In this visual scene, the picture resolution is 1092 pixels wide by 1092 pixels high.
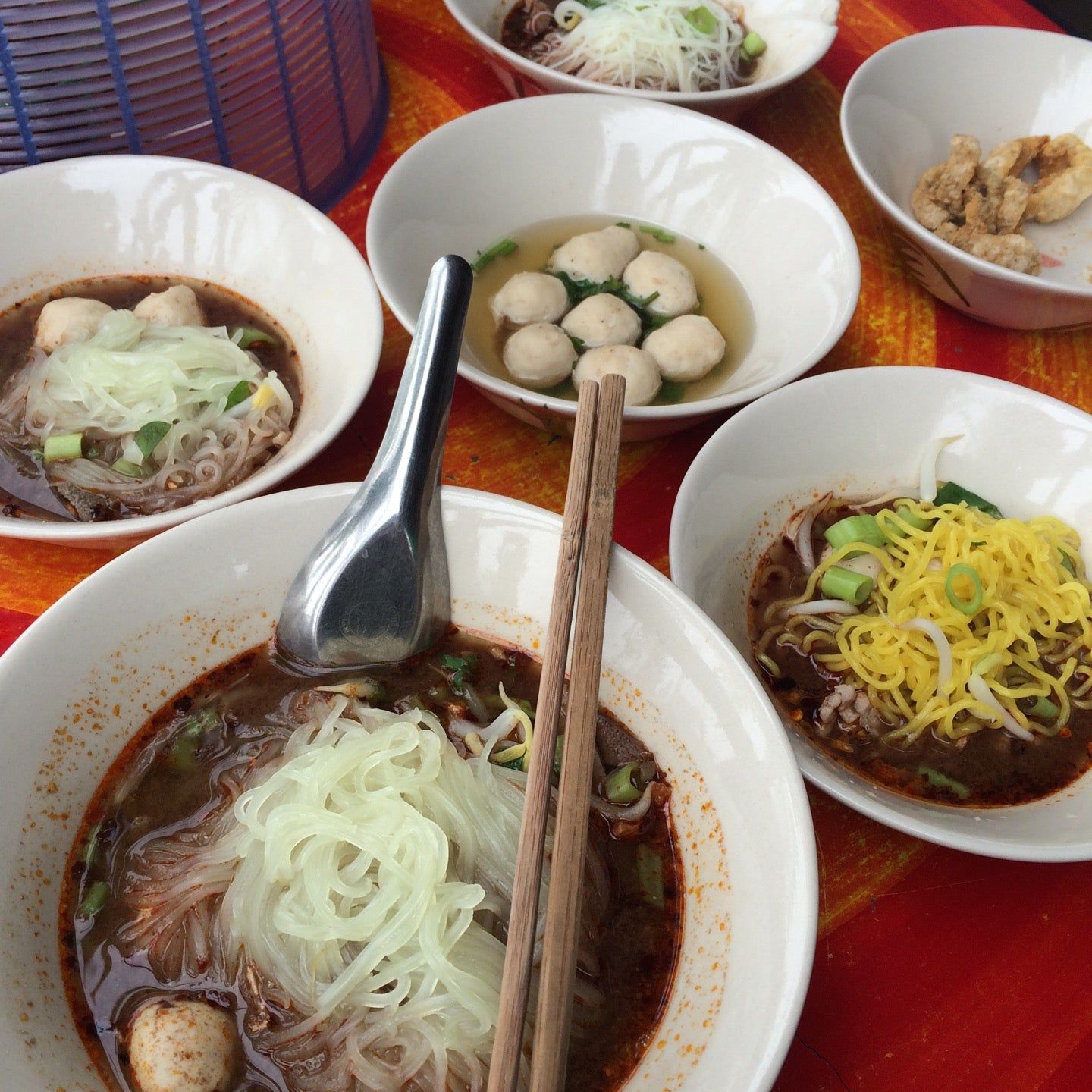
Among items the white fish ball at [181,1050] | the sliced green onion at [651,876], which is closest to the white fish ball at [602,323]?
the sliced green onion at [651,876]

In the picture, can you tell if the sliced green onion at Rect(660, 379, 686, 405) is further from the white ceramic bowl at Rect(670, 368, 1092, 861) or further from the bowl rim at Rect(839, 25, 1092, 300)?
the bowl rim at Rect(839, 25, 1092, 300)

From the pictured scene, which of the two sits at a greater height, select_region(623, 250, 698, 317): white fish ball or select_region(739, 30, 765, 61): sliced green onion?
select_region(739, 30, 765, 61): sliced green onion

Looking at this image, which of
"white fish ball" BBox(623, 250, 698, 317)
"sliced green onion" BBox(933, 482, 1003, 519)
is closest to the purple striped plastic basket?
"white fish ball" BBox(623, 250, 698, 317)

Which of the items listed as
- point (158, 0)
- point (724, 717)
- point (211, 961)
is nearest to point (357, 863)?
point (211, 961)

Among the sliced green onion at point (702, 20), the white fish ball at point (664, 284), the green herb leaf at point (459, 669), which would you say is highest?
the sliced green onion at point (702, 20)

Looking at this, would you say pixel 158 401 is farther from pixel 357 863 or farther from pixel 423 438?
pixel 357 863

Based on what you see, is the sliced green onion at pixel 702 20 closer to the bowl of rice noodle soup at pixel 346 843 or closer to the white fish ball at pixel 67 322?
the white fish ball at pixel 67 322

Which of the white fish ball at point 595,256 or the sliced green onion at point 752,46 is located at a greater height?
the sliced green onion at point 752,46
